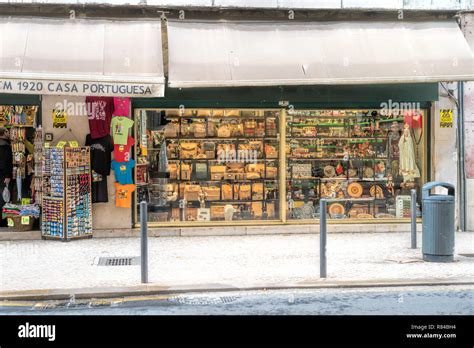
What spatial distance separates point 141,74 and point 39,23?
231 centimetres

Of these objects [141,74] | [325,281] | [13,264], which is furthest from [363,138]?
[13,264]

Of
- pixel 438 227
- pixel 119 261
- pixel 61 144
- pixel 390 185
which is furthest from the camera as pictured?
pixel 390 185

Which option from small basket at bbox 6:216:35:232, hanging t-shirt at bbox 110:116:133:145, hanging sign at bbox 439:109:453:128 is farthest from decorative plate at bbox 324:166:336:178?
small basket at bbox 6:216:35:232

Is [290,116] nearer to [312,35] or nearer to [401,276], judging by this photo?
[312,35]

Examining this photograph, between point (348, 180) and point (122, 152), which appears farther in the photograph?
point (348, 180)

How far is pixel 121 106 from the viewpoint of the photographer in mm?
13797

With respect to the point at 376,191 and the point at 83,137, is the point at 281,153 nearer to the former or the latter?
the point at 376,191

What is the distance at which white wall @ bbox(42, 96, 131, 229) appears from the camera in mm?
13688

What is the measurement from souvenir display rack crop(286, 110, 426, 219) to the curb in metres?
5.21

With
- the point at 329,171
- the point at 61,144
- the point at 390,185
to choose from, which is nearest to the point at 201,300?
the point at 61,144

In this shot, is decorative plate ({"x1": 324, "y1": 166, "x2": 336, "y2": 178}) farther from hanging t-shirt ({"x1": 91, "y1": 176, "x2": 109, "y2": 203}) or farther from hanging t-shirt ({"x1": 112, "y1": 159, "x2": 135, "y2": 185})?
hanging t-shirt ({"x1": 91, "y1": 176, "x2": 109, "y2": 203})

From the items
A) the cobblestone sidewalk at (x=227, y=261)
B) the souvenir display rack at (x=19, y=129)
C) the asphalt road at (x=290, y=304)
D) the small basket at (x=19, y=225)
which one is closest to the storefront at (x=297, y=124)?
the cobblestone sidewalk at (x=227, y=261)

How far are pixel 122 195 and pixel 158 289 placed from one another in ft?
16.1
